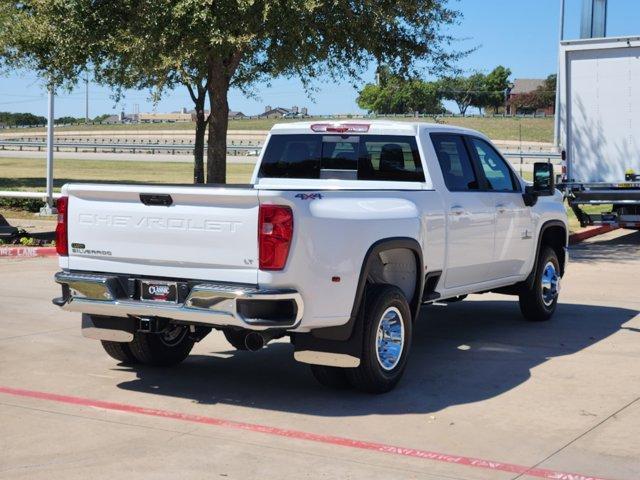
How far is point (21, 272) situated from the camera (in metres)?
14.6

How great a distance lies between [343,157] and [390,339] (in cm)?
201

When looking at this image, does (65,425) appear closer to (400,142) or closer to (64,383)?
(64,383)

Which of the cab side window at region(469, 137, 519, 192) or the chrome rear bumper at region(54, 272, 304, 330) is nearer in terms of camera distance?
the chrome rear bumper at region(54, 272, 304, 330)

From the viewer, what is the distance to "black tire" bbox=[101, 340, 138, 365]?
8.17 meters

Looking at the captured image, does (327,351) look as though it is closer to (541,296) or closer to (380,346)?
(380,346)

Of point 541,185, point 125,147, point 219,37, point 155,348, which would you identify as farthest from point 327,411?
point 125,147

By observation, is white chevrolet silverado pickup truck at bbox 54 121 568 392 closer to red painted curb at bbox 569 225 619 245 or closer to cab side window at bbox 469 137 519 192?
cab side window at bbox 469 137 519 192

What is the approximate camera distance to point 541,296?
34.3ft

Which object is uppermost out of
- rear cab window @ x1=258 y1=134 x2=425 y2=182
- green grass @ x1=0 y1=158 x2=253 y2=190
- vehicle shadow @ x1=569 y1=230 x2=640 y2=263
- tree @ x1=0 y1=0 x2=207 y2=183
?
tree @ x1=0 y1=0 x2=207 y2=183

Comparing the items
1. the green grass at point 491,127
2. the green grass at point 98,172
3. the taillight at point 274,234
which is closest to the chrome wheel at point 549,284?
the taillight at point 274,234

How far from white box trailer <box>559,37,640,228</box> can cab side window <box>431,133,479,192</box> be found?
976 cm

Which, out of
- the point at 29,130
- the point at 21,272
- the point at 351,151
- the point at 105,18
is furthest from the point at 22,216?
the point at 29,130

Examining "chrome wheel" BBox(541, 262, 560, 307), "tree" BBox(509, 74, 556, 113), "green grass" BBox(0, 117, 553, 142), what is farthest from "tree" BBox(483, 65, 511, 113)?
"chrome wheel" BBox(541, 262, 560, 307)

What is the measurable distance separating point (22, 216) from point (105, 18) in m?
7.67
